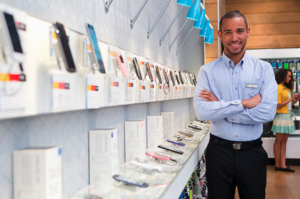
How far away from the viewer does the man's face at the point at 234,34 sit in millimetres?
2211

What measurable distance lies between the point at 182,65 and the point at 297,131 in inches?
109

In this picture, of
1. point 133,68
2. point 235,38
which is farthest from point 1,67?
point 235,38

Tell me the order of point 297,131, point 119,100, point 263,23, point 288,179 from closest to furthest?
point 119,100 < point 288,179 < point 297,131 < point 263,23

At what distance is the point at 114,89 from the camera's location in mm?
1846

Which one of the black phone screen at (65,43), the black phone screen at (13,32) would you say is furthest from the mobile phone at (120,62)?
the black phone screen at (13,32)

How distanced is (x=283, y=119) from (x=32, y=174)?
5.21m

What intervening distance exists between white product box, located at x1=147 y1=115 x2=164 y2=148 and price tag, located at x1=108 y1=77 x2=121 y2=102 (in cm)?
99

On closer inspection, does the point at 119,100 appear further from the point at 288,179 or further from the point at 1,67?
the point at 288,179

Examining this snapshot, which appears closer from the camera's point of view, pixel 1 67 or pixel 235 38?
pixel 1 67

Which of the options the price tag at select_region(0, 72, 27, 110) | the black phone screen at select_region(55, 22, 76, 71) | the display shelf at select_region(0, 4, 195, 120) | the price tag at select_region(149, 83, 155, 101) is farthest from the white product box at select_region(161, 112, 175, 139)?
the price tag at select_region(0, 72, 27, 110)

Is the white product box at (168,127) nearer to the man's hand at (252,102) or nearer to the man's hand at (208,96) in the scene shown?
the man's hand at (208,96)

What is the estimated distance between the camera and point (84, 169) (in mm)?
1786

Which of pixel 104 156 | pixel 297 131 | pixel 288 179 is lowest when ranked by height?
pixel 288 179

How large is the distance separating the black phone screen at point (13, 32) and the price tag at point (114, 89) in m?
0.80
